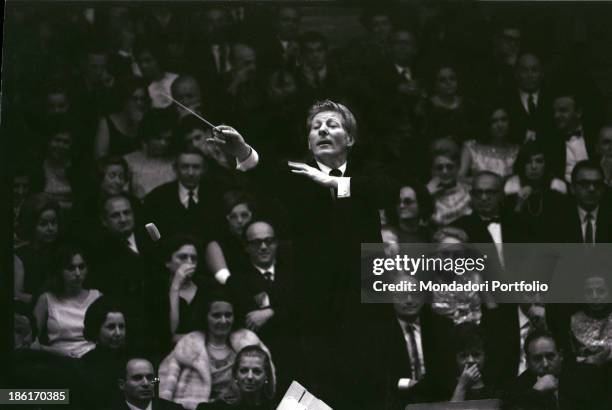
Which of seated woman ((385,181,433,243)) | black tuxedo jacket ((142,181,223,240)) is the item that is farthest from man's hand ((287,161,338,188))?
black tuxedo jacket ((142,181,223,240))

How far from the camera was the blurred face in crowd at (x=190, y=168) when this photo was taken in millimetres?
6293

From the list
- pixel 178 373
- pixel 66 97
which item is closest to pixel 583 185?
pixel 178 373

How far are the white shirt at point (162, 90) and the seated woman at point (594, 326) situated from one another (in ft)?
8.14

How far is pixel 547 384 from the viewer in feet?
20.3

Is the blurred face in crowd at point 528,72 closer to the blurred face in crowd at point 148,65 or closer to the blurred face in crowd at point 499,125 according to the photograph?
the blurred face in crowd at point 499,125

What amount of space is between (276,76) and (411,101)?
0.75m

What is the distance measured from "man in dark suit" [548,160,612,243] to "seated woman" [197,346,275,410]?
1709 mm

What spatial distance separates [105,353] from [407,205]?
1797 millimetres

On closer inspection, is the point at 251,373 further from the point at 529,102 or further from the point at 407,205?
the point at 529,102

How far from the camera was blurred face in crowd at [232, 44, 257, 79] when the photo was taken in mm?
6348

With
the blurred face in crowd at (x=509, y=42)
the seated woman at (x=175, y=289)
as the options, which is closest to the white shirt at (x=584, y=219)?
the blurred face in crowd at (x=509, y=42)

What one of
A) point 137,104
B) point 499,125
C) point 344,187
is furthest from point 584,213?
point 137,104

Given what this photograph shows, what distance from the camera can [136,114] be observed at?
6.36 m

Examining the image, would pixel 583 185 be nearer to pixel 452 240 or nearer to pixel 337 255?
pixel 452 240
